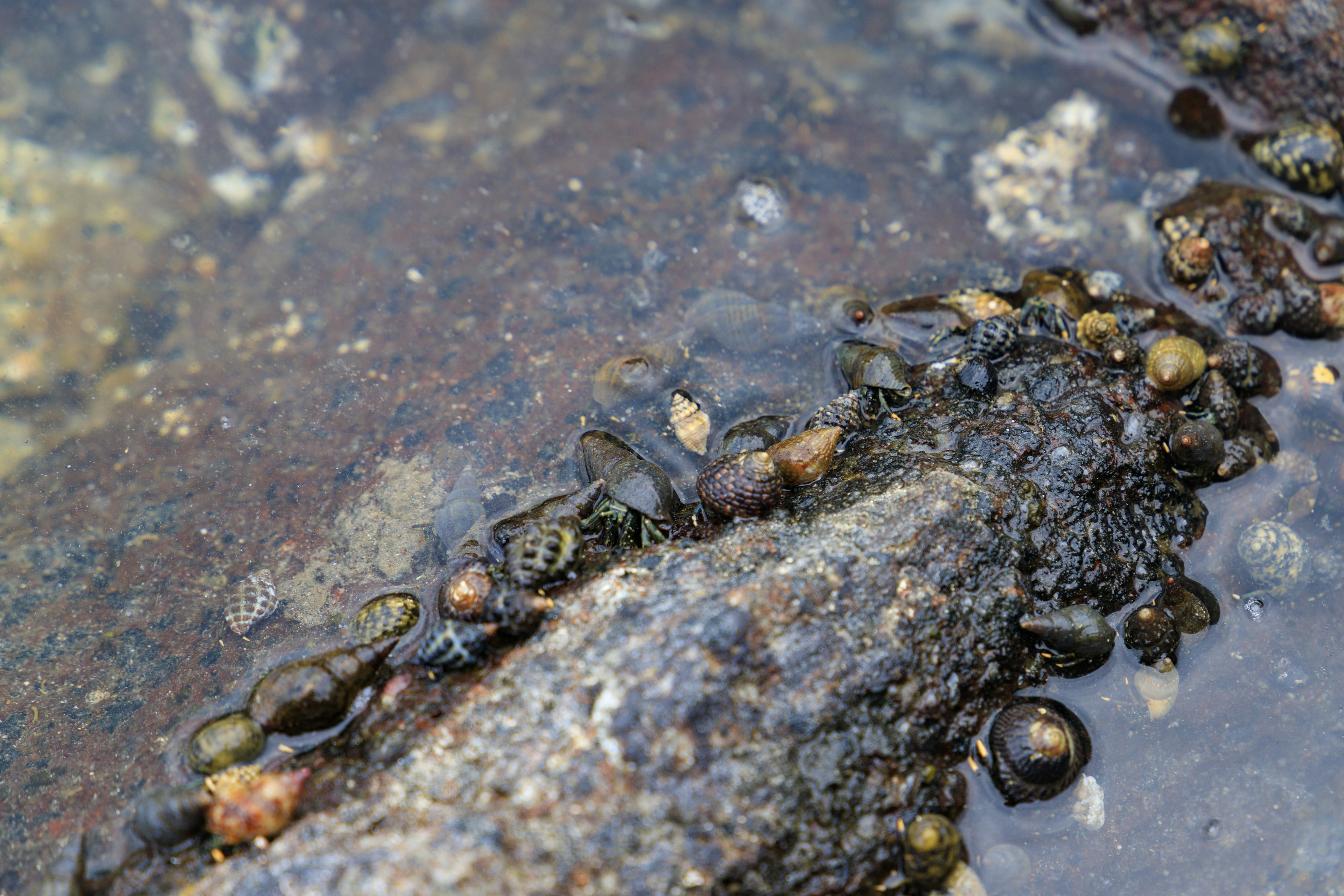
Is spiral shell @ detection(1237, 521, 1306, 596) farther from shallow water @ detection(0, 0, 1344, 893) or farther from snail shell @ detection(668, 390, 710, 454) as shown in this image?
snail shell @ detection(668, 390, 710, 454)

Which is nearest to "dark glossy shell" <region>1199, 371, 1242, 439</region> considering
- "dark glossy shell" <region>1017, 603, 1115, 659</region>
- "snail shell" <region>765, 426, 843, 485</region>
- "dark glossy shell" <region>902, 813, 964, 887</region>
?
"dark glossy shell" <region>1017, 603, 1115, 659</region>

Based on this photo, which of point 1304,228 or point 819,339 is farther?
point 1304,228

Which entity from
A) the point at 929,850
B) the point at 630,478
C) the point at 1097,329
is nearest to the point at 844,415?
the point at 630,478

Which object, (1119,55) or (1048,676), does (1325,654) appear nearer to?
(1048,676)

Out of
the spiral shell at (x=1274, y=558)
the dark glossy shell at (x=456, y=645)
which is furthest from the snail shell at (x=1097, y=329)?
the dark glossy shell at (x=456, y=645)

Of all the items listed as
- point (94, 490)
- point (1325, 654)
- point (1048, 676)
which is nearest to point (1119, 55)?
point (1325, 654)

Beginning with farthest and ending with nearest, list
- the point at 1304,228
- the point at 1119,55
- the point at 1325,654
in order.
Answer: the point at 1119,55 < the point at 1304,228 < the point at 1325,654
